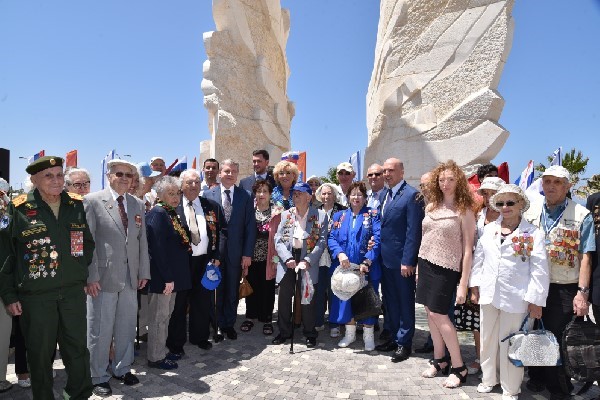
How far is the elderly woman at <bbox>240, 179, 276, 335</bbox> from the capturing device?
4.53m

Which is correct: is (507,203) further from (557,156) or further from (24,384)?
(24,384)

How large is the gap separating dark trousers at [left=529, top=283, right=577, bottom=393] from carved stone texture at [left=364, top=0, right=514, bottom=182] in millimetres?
5084

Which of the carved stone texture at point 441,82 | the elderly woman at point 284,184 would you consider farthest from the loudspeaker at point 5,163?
the carved stone texture at point 441,82

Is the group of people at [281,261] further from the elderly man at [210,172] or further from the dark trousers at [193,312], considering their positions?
the elderly man at [210,172]

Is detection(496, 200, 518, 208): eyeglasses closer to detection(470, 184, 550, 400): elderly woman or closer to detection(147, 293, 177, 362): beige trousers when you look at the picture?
detection(470, 184, 550, 400): elderly woman

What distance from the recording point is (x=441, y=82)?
7910 millimetres

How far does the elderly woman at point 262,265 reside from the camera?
14.9ft

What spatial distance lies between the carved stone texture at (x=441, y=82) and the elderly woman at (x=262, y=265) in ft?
14.7

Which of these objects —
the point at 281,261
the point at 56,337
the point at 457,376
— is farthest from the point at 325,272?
the point at 56,337

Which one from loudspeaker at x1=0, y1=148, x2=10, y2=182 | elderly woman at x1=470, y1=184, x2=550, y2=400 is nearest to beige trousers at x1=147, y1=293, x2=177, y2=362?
loudspeaker at x1=0, y1=148, x2=10, y2=182

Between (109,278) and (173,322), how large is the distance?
39.7 inches

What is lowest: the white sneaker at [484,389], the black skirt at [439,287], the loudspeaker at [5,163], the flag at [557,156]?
the white sneaker at [484,389]

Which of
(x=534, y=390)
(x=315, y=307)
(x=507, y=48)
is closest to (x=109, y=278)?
(x=315, y=307)

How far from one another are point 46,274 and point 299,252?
2.33 m
